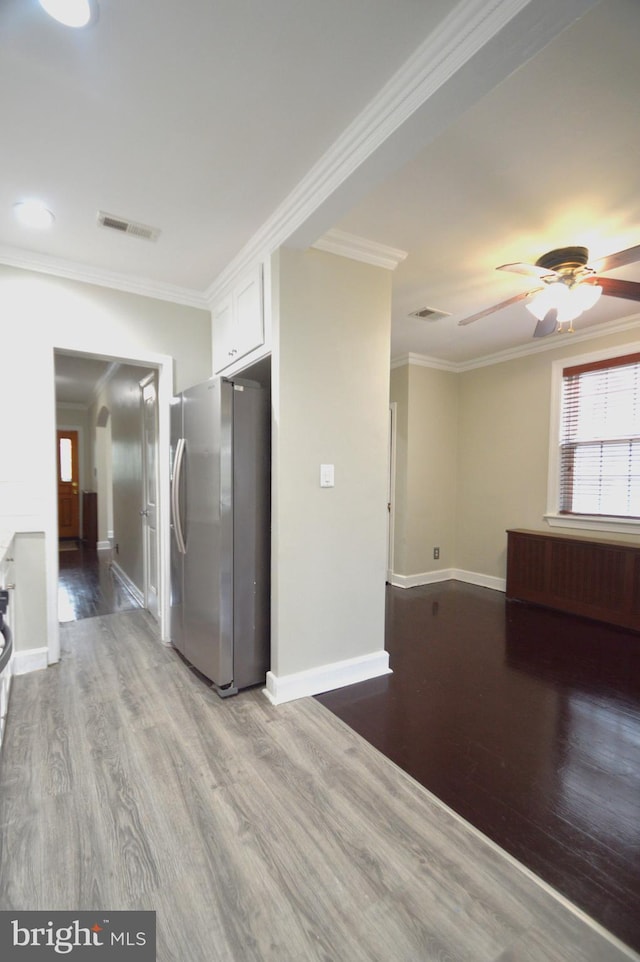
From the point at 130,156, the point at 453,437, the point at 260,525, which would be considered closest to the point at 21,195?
the point at 130,156

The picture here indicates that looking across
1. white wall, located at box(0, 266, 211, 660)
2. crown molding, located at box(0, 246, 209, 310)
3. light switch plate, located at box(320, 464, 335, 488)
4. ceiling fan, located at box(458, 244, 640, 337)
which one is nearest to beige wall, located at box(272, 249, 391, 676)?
light switch plate, located at box(320, 464, 335, 488)

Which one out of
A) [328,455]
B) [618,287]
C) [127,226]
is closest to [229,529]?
[328,455]

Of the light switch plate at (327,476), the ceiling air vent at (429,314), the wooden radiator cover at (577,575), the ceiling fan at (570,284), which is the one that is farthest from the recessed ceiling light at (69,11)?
the wooden radiator cover at (577,575)

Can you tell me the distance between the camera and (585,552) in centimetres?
373

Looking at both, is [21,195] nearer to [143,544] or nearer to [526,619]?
[143,544]

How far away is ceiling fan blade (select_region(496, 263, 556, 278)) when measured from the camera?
221 centimetres

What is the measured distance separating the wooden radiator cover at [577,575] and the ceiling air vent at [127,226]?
4.08 metres

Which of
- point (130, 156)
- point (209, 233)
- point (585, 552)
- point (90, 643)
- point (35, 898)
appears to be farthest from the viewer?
point (585, 552)

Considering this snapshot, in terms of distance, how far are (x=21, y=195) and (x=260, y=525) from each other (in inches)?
81.2

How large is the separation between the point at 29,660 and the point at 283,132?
3.19 meters

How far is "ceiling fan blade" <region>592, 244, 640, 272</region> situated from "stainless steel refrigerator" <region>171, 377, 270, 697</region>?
1966 millimetres

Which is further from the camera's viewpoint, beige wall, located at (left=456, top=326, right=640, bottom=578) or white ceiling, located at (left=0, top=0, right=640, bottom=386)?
beige wall, located at (left=456, top=326, right=640, bottom=578)

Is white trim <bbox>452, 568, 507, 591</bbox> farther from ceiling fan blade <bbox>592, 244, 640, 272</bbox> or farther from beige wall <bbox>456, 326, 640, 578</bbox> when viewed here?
ceiling fan blade <bbox>592, 244, 640, 272</bbox>

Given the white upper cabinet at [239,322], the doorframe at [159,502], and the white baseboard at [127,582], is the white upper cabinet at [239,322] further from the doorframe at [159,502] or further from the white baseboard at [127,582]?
the white baseboard at [127,582]
